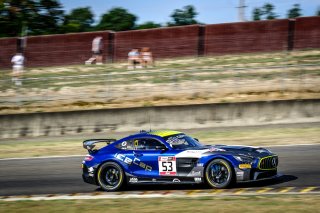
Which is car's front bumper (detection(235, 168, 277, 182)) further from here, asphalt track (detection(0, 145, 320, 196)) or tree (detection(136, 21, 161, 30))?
tree (detection(136, 21, 161, 30))

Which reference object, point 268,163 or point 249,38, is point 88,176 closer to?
point 268,163

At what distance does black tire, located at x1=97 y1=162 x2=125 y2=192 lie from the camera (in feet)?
42.7

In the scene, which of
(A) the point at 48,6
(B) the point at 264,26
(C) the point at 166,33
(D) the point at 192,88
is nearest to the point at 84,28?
(A) the point at 48,6

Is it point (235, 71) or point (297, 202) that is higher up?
point (235, 71)

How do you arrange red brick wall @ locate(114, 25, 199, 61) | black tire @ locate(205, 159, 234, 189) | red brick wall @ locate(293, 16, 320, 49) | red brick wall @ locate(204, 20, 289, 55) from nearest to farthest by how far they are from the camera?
black tire @ locate(205, 159, 234, 189)
red brick wall @ locate(293, 16, 320, 49)
red brick wall @ locate(204, 20, 289, 55)
red brick wall @ locate(114, 25, 199, 61)

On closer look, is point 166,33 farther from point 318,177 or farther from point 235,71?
point 318,177

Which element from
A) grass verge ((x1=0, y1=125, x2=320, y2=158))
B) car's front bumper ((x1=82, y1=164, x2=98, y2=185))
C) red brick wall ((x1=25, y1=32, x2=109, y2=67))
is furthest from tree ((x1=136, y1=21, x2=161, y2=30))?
car's front bumper ((x1=82, y1=164, x2=98, y2=185))

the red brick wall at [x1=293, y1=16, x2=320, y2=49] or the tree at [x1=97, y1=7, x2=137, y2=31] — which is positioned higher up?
the tree at [x1=97, y1=7, x2=137, y2=31]

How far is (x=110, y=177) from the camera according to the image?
43.4 ft

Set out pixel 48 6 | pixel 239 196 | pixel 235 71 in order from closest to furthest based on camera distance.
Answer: pixel 239 196 < pixel 235 71 < pixel 48 6

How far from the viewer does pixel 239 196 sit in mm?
11133

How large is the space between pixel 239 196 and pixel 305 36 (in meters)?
20.3

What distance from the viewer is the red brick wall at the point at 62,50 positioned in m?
33.8

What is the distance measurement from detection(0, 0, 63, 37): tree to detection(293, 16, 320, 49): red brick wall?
78.6 feet
